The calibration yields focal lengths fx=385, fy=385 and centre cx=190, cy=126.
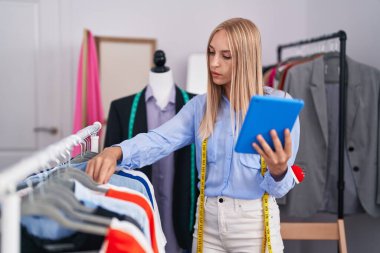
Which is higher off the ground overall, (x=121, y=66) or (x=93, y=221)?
(x=121, y=66)

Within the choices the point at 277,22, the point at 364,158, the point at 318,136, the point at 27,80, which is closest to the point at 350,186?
the point at 364,158

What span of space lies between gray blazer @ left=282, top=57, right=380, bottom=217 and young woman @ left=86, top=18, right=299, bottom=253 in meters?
0.77

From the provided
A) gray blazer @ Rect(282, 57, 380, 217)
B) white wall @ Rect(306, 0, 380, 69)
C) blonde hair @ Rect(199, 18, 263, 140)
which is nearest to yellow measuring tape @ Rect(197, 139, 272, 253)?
blonde hair @ Rect(199, 18, 263, 140)

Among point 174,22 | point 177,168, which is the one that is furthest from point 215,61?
point 174,22

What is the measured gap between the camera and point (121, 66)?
2738mm

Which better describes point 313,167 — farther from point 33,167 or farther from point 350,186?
point 33,167

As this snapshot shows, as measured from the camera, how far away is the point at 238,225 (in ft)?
4.17

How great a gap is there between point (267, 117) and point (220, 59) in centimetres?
38

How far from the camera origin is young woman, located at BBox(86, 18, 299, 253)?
4.03ft

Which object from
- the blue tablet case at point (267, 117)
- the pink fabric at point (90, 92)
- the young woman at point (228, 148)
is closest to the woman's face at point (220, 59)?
the young woman at point (228, 148)

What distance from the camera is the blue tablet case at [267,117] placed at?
2.97ft

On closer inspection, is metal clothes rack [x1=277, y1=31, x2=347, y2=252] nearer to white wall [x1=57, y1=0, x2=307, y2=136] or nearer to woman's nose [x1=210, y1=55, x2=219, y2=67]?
woman's nose [x1=210, y1=55, x2=219, y2=67]

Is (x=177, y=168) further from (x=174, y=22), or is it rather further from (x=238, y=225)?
(x=174, y=22)

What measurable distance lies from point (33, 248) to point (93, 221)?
0.13 m
